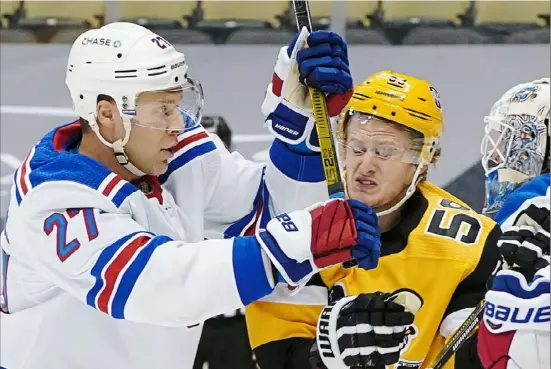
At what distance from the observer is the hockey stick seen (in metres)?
1.86

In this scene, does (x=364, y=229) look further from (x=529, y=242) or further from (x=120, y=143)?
(x=120, y=143)

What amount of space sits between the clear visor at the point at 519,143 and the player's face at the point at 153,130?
75 cm

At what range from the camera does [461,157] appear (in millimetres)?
4234

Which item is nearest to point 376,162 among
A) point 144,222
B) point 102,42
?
point 144,222

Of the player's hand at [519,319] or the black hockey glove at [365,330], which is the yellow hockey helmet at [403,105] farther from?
the player's hand at [519,319]

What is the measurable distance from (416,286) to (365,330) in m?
0.23

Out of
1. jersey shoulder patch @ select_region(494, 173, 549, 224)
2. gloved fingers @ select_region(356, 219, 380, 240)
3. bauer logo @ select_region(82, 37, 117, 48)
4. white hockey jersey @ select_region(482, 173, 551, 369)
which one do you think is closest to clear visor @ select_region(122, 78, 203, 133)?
bauer logo @ select_region(82, 37, 117, 48)

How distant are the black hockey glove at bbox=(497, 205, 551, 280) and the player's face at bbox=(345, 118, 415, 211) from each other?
52cm

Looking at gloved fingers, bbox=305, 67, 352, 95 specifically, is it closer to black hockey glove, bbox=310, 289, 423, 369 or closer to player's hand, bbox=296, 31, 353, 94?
player's hand, bbox=296, 31, 353, 94

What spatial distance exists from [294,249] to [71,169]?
1.44 feet

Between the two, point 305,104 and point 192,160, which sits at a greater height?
point 305,104

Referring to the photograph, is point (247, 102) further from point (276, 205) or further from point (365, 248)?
point (365, 248)

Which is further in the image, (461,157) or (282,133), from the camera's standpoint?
(461,157)

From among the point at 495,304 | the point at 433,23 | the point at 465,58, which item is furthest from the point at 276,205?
the point at 433,23
